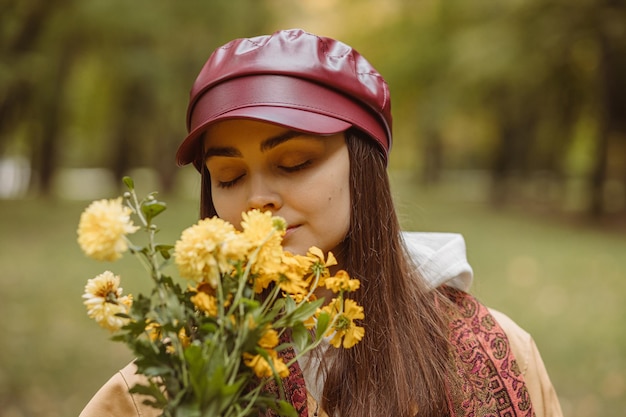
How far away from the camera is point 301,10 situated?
2262cm

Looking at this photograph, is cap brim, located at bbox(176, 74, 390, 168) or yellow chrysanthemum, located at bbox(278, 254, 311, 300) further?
cap brim, located at bbox(176, 74, 390, 168)

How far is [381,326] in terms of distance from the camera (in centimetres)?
181

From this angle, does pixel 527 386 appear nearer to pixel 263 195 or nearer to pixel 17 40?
pixel 263 195

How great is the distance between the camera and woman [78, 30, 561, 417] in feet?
5.43

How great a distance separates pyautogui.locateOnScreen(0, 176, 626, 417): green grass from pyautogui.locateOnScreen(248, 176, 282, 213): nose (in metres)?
0.69

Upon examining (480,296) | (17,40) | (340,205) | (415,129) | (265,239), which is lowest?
(480,296)

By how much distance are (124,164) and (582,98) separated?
51.7ft

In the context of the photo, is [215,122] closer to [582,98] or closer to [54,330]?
[54,330]

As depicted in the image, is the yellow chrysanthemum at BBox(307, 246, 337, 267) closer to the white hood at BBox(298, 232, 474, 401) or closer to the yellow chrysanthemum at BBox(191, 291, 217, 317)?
the yellow chrysanthemum at BBox(191, 291, 217, 317)

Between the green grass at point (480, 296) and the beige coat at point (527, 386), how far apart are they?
401mm

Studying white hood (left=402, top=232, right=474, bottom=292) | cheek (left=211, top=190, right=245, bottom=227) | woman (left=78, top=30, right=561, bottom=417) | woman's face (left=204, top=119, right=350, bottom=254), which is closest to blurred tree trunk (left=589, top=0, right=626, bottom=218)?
white hood (left=402, top=232, right=474, bottom=292)

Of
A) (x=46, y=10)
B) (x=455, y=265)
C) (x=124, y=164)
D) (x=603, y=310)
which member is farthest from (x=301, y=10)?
(x=455, y=265)

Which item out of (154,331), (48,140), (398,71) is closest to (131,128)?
(48,140)

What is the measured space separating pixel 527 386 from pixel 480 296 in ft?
17.8
